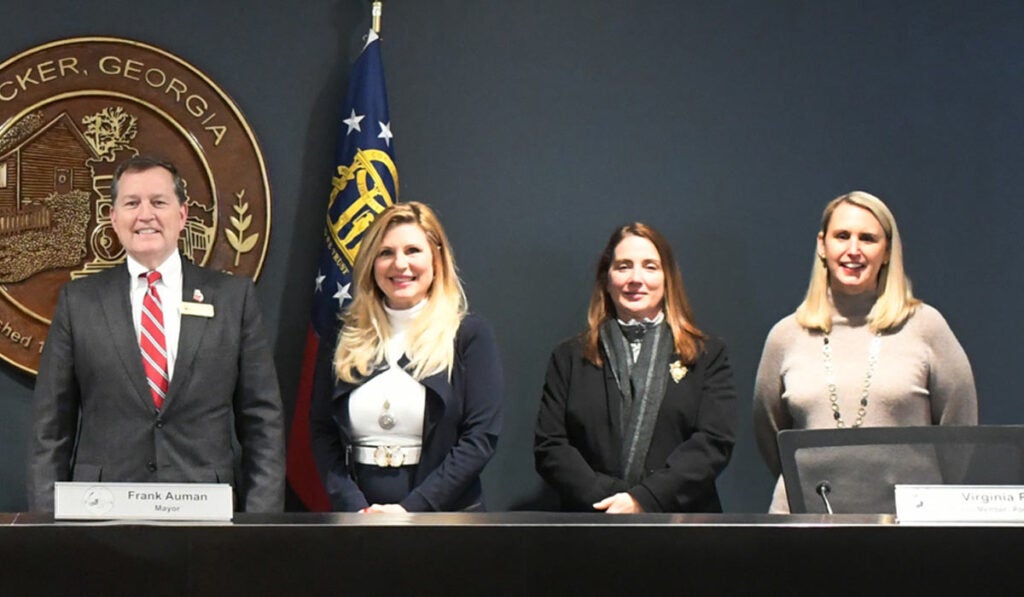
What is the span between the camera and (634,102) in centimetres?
409

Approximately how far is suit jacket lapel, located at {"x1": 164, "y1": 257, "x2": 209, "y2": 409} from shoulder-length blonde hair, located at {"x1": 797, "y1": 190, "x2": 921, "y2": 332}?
1606mm

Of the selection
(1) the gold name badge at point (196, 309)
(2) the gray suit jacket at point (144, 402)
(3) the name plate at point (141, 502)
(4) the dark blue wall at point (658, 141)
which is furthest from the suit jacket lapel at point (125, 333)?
(3) the name plate at point (141, 502)

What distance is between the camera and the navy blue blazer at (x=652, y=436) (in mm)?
3299

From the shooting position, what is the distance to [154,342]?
316cm

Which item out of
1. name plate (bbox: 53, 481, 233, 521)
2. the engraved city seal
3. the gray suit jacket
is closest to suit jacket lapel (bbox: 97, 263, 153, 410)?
the gray suit jacket

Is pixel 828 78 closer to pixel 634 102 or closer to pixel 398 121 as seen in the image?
pixel 634 102

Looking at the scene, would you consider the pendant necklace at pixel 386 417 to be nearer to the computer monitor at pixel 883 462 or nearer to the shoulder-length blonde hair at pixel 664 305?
the shoulder-length blonde hair at pixel 664 305

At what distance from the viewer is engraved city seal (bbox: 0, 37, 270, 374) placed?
148 inches

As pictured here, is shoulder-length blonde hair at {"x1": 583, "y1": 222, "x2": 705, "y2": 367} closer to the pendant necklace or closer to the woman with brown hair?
the woman with brown hair

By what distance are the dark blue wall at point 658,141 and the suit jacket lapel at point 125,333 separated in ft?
2.58

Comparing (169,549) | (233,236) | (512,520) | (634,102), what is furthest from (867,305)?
(169,549)

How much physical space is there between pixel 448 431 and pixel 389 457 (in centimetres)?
17

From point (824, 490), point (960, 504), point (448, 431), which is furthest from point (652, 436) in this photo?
point (960, 504)

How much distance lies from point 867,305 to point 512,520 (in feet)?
7.09
